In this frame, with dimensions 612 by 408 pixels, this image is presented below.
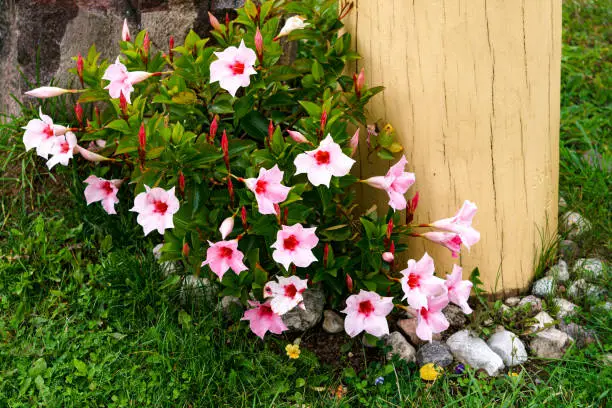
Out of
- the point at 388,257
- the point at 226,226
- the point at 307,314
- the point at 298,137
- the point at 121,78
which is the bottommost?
the point at 307,314

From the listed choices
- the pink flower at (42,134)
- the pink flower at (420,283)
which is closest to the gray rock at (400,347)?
the pink flower at (420,283)

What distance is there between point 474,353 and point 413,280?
0.51 meters

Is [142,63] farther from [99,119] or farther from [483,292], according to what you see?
[483,292]

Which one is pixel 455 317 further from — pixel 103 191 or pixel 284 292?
pixel 103 191

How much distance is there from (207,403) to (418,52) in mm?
1575

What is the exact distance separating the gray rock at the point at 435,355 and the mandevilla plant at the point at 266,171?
244 mm

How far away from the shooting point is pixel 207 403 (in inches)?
102

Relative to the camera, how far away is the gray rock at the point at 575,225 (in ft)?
11.4

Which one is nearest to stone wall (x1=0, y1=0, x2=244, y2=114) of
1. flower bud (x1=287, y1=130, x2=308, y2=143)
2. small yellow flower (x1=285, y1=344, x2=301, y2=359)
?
flower bud (x1=287, y1=130, x2=308, y2=143)

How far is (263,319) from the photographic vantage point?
2709 millimetres

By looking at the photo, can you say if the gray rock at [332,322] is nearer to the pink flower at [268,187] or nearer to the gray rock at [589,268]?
the pink flower at [268,187]

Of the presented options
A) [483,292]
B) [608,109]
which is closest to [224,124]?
[483,292]

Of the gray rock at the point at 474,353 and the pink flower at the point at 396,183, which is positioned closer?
the pink flower at the point at 396,183

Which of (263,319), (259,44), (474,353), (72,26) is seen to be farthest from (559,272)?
(72,26)
